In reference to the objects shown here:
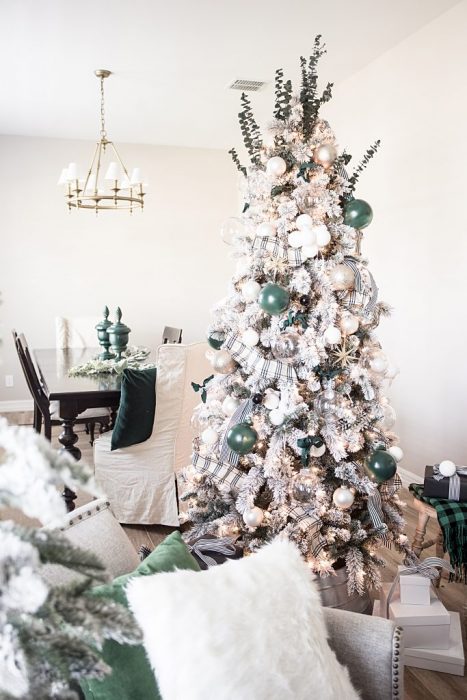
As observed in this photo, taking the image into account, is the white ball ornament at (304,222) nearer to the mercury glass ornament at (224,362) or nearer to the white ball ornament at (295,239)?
the white ball ornament at (295,239)

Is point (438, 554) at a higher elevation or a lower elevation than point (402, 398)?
lower

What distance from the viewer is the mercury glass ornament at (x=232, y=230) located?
267 centimetres

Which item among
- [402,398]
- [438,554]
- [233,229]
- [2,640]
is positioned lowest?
[438,554]

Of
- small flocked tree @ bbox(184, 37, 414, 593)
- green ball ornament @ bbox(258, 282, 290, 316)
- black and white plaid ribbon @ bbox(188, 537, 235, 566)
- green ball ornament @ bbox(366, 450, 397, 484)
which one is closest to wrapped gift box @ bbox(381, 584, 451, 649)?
small flocked tree @ bbox(184, 37, 414, 593)

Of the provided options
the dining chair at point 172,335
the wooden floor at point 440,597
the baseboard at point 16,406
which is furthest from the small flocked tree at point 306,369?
the baseboard at point 16,406

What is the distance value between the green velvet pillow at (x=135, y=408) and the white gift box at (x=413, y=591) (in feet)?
5.20

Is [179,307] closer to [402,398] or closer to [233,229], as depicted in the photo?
[402,398]

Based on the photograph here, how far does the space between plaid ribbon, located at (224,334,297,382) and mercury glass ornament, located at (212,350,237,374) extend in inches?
1.2

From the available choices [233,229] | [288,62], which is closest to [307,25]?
[288,62]

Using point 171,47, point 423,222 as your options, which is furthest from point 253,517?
point 171,47

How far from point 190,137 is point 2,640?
6540 millimetres

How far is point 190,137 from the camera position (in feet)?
22.0

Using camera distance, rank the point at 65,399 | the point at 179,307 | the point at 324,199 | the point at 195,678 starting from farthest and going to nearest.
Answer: the point at 179,307, the point at 65,399, the point at 324,199, the point at 195,678

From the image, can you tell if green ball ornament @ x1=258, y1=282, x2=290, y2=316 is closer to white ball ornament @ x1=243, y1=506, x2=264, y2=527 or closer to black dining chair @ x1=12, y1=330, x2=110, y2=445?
white ball ornament @ x1=243, y1=506, x2=264, y2=527
